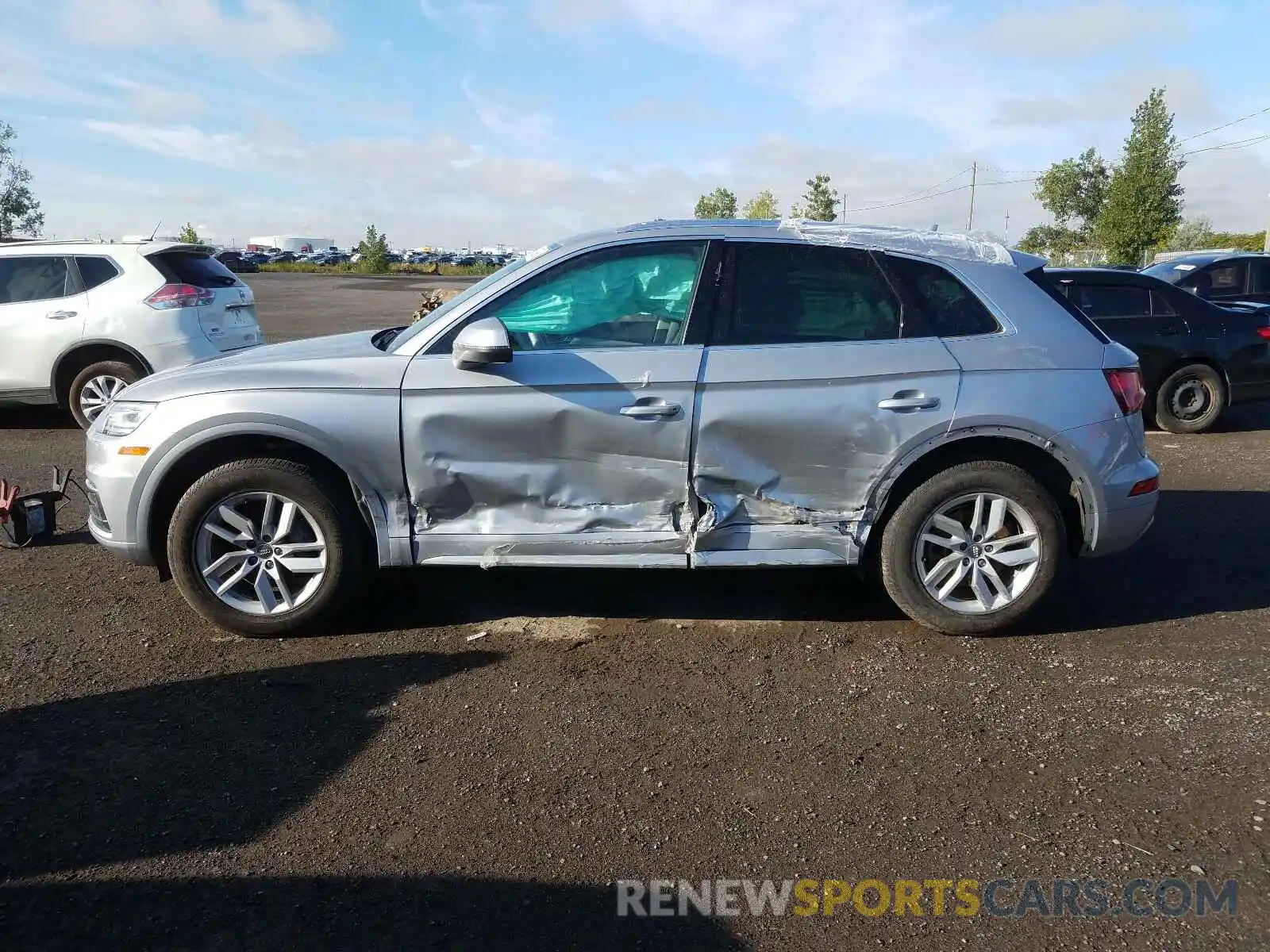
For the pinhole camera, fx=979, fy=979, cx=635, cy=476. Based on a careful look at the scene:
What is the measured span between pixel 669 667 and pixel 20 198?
5743 cm

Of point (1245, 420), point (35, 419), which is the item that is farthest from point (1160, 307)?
point (35, 419)

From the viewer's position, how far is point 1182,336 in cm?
943

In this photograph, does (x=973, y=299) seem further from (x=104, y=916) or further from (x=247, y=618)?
(x=104, y=916)

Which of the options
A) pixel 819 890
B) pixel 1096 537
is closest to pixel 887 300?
pixel 1096 537

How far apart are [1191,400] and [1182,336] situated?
660mm

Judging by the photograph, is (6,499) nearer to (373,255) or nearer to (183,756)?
(183,756)

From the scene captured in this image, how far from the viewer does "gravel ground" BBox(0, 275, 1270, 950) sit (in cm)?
264

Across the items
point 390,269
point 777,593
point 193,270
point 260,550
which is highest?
point 390,269

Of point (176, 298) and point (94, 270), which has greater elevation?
point (94, 270)

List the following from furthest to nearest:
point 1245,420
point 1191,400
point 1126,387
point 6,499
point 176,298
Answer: point 1245,420, point 1191,400, point 176,298, point 6,499, point 1126,387

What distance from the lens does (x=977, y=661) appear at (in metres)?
4.25

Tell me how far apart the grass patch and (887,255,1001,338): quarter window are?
57.0 meters

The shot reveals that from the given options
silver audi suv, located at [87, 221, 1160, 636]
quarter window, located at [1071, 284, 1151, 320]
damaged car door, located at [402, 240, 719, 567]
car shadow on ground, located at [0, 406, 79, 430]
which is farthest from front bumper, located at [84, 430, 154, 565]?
quarter window, located at [1071, 284, 1151, 320]

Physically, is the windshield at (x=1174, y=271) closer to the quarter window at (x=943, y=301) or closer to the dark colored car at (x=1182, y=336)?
the dark colored car at (x=1182, y=336)
